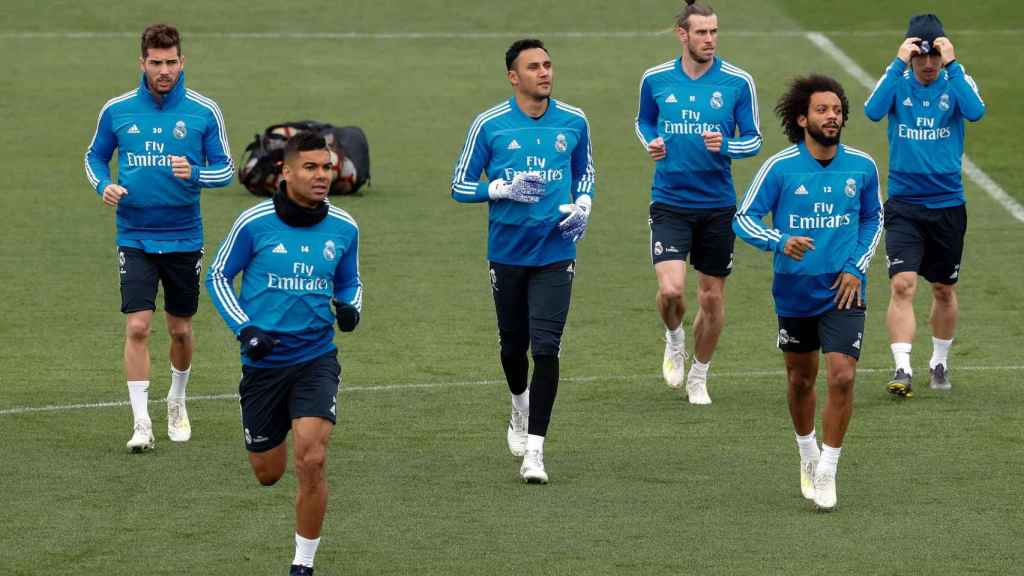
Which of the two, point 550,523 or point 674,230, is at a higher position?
point 674,230

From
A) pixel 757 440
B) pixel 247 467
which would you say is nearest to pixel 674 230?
pixel 757 440

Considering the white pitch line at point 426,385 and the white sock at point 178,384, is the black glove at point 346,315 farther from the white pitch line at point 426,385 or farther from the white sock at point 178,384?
the white pitch line at point 426,385

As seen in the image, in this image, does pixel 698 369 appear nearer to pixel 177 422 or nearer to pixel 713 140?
pixel 713 140

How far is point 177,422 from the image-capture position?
1295 centimetres

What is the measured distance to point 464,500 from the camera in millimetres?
11430

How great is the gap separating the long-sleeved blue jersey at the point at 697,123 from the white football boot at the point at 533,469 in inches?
117

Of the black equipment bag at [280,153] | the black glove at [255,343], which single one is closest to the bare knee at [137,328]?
the black glove at [255,343]

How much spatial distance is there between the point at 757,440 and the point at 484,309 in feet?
17.4

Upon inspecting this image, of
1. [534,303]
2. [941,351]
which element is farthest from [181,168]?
[941,351]

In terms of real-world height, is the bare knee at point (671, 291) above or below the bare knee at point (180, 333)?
above

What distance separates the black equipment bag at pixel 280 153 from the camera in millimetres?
22156

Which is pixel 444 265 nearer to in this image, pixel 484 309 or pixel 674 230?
pixel 484 309

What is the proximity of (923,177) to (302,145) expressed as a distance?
20.1 feet

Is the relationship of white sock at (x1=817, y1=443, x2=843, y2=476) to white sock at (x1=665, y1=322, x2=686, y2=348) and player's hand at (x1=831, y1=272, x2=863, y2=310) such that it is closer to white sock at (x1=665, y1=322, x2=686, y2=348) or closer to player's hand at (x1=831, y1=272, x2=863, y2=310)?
player's hand at (x1=831, y1=272, x2=863, y2=310)
